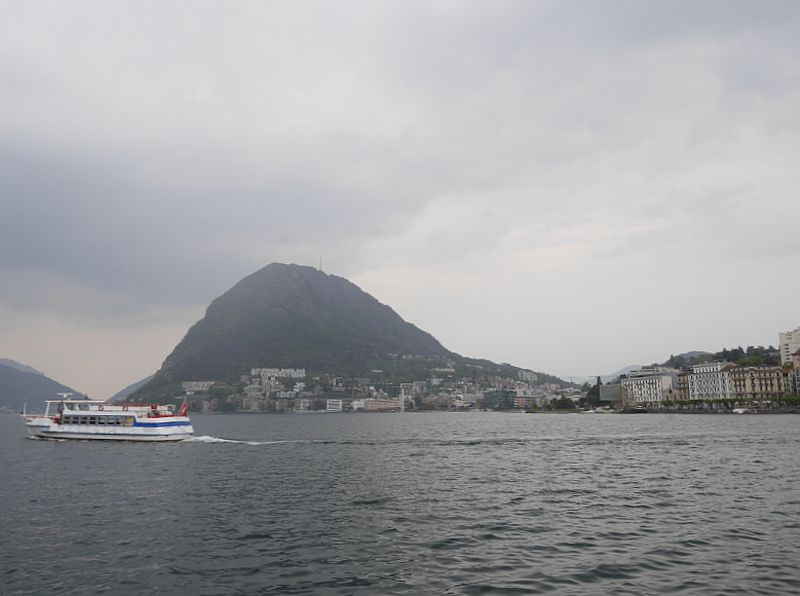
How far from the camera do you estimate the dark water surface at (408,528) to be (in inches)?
880

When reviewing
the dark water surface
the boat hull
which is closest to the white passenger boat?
the boat hull

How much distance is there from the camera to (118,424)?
102 meters

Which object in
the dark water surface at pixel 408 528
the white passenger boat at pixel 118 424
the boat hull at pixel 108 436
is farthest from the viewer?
the white passenger boat at pixel 118 424

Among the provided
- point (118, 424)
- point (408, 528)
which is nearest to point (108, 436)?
point (118, 424)

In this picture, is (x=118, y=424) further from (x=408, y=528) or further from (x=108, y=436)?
(x=408, y=528)

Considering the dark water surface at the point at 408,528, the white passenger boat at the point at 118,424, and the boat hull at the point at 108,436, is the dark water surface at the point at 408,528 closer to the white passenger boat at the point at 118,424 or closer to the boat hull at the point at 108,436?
the boat hull at the point at 108,436

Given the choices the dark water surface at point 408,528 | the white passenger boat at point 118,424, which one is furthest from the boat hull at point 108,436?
the dark water surface at point 408,528

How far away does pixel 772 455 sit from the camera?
65.1 meters

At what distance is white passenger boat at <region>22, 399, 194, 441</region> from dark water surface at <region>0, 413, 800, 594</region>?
3662 cm

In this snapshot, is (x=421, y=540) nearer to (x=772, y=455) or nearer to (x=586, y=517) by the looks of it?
(x=586, y=517)

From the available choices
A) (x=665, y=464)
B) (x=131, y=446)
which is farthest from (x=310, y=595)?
(x=131, y=446)

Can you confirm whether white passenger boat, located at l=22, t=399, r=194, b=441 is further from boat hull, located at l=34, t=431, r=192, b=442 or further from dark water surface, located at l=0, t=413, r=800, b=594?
dark water surface, located at l=0, t=413, r=800, b=594

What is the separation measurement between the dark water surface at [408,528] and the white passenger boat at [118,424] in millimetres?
36619

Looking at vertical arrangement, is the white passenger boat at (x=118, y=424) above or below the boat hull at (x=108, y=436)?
above
